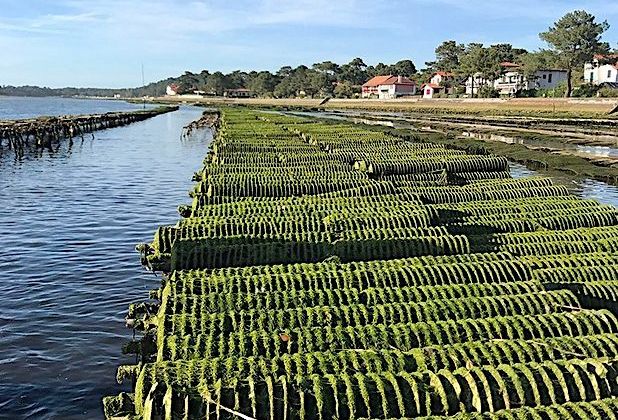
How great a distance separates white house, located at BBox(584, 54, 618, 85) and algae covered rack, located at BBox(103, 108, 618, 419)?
112410mm

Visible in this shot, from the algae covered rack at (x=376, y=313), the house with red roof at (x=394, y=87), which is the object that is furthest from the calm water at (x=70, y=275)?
the house with red roof at (x=394, y=87)

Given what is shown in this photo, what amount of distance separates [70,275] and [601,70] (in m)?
124

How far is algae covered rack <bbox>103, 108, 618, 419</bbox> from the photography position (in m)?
7.02

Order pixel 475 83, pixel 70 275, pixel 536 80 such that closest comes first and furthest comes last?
pixel 70 275
pixel 536 80
pixel 475 83

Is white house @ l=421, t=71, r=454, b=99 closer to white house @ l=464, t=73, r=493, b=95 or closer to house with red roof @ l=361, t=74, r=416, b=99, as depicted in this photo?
white house @ l=464, t=73, r=493, b=95

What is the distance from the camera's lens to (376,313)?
31.9 feet

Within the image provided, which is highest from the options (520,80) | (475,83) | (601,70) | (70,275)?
(601,70)

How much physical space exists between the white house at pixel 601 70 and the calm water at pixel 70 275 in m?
103

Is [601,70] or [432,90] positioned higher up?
[601,70]

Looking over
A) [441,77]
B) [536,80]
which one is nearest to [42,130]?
[536,80]

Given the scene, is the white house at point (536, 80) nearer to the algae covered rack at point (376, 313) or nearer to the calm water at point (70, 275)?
the calm water at point (70, 275)

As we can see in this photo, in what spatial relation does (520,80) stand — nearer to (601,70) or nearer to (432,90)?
(601,70)

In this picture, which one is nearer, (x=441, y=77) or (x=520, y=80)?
(x=520, y=80)

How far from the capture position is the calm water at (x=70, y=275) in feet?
39.0
